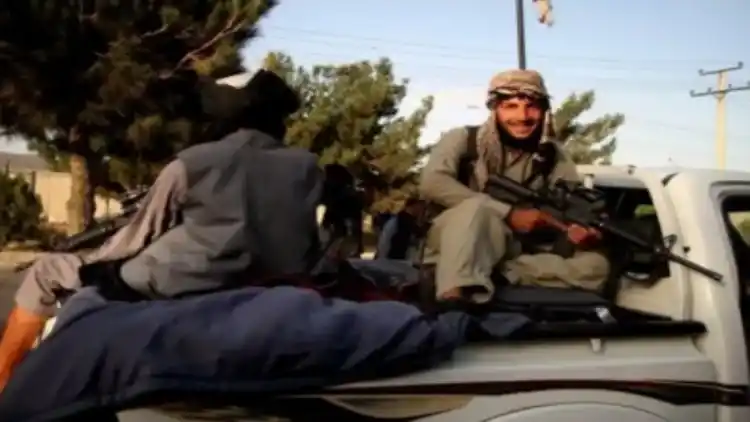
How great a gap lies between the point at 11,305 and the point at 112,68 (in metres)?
5.85

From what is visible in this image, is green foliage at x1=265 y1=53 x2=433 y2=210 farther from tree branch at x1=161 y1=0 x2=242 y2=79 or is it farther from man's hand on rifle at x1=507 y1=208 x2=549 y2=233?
man's hand on rifle at x1=507 y1=208 x2=549 y2=233

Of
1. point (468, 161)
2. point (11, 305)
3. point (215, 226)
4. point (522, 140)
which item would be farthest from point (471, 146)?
point (11, 305)

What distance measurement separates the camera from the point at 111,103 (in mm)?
17703

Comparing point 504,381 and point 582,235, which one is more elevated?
point 582,235

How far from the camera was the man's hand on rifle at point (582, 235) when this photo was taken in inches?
166

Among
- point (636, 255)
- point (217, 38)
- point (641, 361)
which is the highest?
point (217, 38)

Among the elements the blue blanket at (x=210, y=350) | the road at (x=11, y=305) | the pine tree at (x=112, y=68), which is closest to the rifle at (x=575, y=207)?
the blue blanket at (x=210, y=350)

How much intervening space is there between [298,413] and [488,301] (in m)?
1.18

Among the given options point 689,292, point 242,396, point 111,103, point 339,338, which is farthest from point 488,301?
point 111,103

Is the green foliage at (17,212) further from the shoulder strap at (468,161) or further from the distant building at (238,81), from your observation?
the distant building at (238,81)

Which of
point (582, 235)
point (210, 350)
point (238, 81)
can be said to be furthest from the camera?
point (582, 235)

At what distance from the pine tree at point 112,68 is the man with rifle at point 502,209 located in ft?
42.0

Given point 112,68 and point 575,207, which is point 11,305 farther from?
point 575,207

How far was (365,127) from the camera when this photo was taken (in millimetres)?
28547
